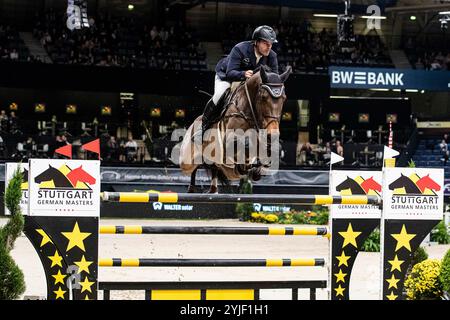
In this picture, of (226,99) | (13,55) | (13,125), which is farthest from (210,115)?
(13,55)

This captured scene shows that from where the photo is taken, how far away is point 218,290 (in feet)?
22.0

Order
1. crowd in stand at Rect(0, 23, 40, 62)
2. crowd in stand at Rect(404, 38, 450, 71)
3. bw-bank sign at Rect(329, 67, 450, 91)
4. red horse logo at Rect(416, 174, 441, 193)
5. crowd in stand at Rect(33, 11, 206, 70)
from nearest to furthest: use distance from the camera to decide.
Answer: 1. red horse logo at Rect(416, 174, 441, 193)
2. crowd in stand at Rect(0, 23, 40, 62)
3. crowd in stand at Rect(33, 11, 206, 70)
4. bw-bank sign at Rect(329, 67, 450, 91)
5. crowd in stand at Rect(404, 38, 450, 71)

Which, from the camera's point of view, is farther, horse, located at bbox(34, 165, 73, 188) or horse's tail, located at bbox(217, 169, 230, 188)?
horse's tail, located at bbox(217, 169, 230, 188)

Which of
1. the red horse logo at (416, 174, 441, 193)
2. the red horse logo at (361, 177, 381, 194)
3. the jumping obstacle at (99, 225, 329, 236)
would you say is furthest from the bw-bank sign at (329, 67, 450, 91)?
the jumping obstacle at (99, 225, 329, 236)

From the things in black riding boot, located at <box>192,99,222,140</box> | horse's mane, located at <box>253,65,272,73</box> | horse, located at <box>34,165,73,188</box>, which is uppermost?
horse's mane, located at <box>253,65,272,73</box>

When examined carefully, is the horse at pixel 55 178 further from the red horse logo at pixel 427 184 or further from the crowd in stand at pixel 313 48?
the crowd in stand at pixel 313 48

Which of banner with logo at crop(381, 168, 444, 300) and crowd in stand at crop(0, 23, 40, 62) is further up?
crowd in stand at crop(0, 23, 40, 62)

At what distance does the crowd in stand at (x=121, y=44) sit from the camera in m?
27.2

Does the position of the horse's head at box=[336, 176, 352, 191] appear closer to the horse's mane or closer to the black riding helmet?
the horse's mane

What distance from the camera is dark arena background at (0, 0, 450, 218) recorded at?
78.0ft

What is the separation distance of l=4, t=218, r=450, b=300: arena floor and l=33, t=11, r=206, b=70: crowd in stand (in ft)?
33.8

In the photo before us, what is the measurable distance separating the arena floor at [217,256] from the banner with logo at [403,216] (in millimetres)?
1159

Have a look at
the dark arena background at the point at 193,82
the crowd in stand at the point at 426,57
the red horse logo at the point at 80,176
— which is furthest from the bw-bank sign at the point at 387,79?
the red horse logo at the point at 80,176
